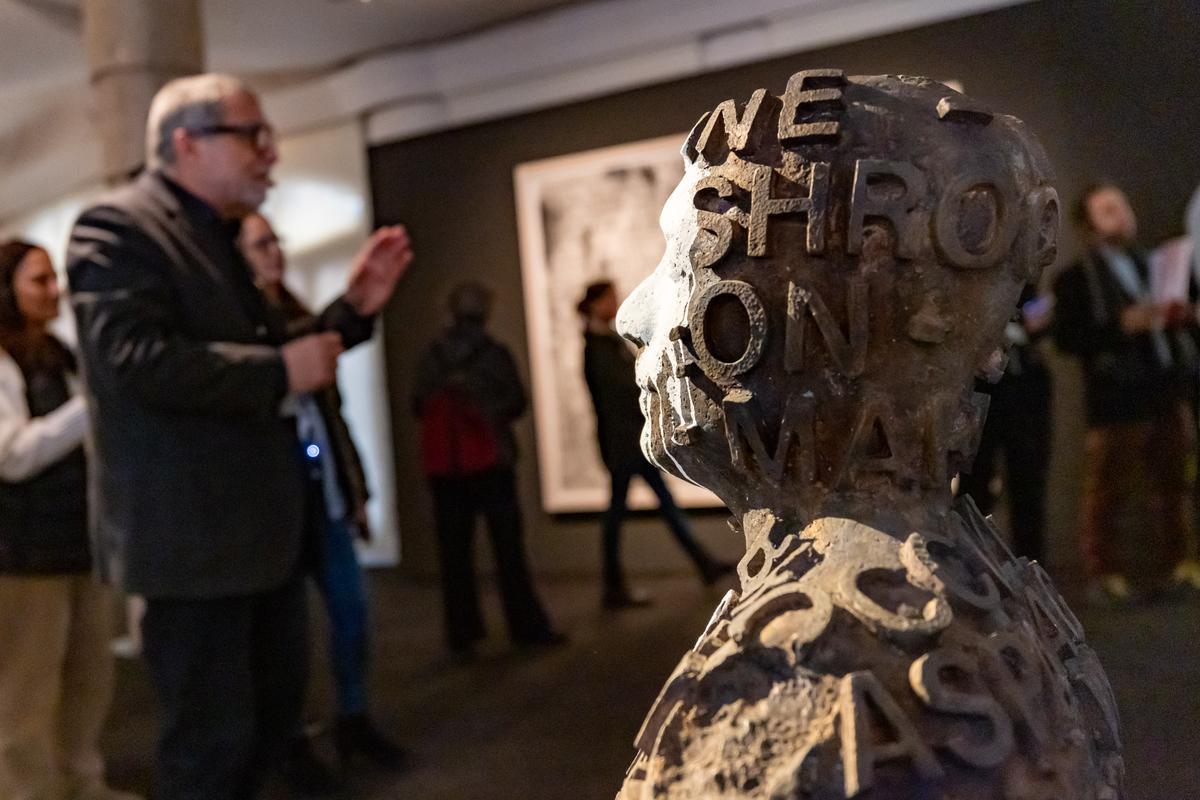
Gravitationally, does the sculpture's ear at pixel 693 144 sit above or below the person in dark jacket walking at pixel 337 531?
above

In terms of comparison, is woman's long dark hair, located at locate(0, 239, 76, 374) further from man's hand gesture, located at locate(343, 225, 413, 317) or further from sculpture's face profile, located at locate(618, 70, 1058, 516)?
sculpture's face profile, located at locate(618, 70, 1058, 516)

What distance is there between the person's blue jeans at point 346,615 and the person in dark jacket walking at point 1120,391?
6.25ft

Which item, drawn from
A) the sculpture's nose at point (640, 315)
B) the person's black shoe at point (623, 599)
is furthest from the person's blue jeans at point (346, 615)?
the sculpture's nose at point (640, 315)

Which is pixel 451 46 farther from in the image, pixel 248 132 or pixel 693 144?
pixel 693 144

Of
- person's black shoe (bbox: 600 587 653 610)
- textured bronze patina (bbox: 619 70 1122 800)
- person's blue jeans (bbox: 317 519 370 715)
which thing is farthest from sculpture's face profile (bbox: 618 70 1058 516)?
person's black shoe (bbox: 600 587 653 610)

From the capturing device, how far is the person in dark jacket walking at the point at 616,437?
281cm

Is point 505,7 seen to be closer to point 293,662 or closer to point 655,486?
point 655,486

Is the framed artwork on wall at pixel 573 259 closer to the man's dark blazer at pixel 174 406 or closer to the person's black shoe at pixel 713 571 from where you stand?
the person's black shoe at pixel 713 571

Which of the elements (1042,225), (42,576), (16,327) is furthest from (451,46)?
(1042,225)

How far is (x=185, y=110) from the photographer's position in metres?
1.69

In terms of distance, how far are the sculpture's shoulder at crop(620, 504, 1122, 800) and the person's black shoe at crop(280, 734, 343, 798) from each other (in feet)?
6.33

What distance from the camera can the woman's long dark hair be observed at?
2.43m

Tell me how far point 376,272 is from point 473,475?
1431 millimetres

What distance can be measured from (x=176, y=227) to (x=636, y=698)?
179 cm
